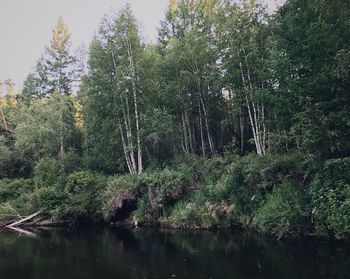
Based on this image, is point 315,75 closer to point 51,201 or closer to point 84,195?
point 84,195

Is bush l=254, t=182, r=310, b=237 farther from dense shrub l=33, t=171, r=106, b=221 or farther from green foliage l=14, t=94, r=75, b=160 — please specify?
green foliage l=14, t=94, r=75, b=160

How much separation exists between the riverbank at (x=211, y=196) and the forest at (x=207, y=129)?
0.08m

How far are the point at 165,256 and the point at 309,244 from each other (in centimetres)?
598

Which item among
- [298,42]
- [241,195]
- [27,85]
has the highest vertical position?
[27,85]

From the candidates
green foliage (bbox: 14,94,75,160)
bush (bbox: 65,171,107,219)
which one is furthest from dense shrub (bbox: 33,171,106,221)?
green foliage (bbox: 14,94,75,160)

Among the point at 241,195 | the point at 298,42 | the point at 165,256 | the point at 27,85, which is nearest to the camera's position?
the point at 165,256

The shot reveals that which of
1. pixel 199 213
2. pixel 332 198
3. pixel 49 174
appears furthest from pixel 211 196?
pixel 49 174

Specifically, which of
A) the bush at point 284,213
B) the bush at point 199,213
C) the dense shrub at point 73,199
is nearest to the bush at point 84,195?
the dense shrub at point 73,199

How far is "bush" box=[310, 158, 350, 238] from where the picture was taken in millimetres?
12703

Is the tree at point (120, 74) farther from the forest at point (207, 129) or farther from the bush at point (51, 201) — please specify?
the bush at point (51, 201)

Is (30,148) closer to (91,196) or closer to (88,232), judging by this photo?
(91,196)

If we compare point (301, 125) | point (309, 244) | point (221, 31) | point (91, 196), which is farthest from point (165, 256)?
point (221, 31)

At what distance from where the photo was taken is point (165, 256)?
546 inches

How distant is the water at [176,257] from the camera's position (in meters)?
10.9
